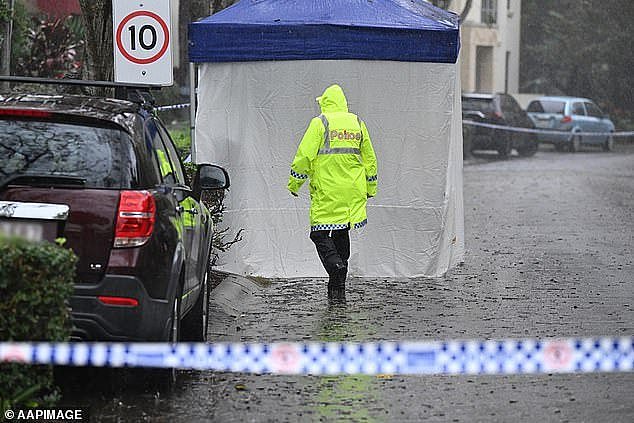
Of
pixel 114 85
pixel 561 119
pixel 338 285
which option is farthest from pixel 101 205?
pixel 561 119

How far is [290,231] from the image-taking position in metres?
12.9

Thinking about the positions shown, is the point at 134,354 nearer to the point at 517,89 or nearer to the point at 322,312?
the point at 322,312

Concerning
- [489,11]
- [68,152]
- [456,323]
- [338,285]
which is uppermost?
[489,11]

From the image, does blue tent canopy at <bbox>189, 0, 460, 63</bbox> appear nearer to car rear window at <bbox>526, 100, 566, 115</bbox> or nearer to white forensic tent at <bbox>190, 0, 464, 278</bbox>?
white forensic tent at <bbox>190, 0, 464, 278</bbox>

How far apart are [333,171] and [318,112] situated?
155 cm

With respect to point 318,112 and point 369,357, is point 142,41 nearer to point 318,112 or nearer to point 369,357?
point 318,112

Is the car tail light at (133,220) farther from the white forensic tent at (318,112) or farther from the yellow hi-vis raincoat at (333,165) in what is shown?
the white forensic tent at (318,112)

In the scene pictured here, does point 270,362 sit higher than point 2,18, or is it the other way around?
point 2,18

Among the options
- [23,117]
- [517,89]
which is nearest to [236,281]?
[23,117]

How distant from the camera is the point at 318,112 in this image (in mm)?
12742

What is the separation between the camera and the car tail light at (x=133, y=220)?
269 inches

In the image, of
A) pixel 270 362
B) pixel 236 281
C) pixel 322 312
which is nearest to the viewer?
pixel 270 362

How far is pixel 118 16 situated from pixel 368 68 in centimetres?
260

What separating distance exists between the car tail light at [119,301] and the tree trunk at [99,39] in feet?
19.7
